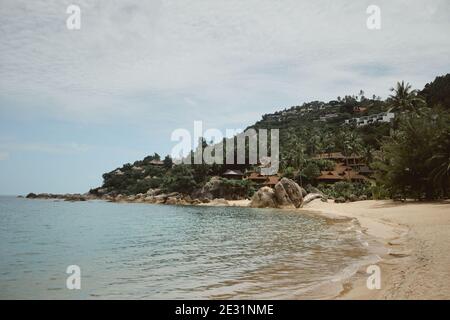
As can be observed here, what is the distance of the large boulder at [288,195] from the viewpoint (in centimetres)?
5644

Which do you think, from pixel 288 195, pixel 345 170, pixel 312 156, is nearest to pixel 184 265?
pixel 288 195

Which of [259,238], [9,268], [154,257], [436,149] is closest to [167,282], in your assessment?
[154,257]

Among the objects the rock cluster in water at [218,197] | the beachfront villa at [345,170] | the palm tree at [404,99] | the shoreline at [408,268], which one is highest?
the palm tree at [404,99]

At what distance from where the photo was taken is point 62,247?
63.0 ft

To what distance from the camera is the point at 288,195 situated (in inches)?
2258

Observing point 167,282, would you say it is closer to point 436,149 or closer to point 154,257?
point 154,257

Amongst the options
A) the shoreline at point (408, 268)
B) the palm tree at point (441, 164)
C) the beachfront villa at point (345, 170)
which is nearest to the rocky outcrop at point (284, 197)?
the beachfront villa at point (345, 170)

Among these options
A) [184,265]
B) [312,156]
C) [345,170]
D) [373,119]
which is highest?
[373,119]

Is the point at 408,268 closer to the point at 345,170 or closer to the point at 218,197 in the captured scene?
the point at 345,170

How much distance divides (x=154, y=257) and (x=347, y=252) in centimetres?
809

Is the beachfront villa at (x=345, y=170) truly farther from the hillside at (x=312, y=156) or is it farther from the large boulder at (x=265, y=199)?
the large boulder at (x=265, y=199)

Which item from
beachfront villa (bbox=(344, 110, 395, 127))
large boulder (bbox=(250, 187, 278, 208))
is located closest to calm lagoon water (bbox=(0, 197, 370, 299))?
large boulder (bbox=(250, 187, 278, 208))

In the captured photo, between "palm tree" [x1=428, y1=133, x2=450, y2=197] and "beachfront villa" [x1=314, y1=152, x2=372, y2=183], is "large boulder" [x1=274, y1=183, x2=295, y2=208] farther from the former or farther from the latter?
"palm tree" [x1=428, y1=133, x2=450, y2=197]

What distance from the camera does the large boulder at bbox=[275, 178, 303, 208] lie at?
5644 cm
